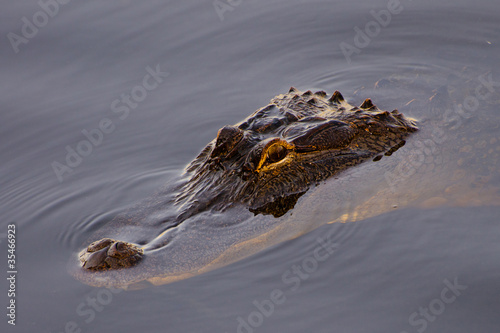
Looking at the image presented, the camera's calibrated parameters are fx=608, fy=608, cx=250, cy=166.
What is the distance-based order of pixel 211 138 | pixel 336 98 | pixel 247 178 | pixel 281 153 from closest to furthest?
pixel 247 178
pixel 281 153
pixel 336 98
pixel 211 138

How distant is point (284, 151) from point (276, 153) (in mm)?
111

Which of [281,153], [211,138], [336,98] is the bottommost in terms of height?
[211,138]

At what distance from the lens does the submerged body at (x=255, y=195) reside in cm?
582

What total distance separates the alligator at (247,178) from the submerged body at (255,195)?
0.03 ft

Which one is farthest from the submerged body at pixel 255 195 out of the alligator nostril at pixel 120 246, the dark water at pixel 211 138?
the dark water at pixel 211 138

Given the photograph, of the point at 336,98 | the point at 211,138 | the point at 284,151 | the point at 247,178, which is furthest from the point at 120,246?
the point at 336,98

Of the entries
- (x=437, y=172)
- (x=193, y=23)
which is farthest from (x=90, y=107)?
(x=437, y=172)

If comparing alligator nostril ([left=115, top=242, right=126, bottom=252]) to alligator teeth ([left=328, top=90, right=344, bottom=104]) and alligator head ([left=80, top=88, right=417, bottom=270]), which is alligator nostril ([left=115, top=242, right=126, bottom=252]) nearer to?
alligator head ([left=80, top=88, right=417, bottom=270])

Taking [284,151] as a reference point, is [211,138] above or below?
below

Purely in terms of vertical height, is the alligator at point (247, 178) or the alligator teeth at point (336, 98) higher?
the alligator teeth at point (336, 98)

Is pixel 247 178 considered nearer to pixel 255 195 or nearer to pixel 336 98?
pixel 255 195

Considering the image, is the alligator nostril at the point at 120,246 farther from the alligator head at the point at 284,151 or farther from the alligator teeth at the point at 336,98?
the alligator teeth at the point at 336,98

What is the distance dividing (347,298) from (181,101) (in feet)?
15.5

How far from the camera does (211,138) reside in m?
8.46
